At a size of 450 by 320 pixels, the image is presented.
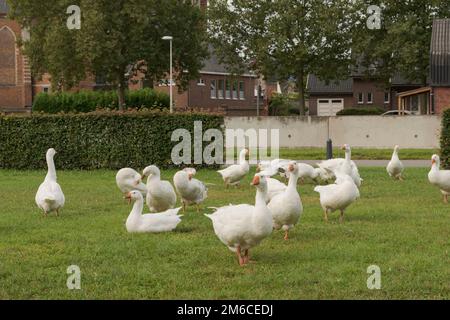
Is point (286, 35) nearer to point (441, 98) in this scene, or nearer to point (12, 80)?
point (441, 98)

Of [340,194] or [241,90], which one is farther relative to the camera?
[241,90]

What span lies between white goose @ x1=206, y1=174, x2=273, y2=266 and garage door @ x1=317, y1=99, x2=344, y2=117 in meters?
74.8

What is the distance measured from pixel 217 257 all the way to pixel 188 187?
4554mm

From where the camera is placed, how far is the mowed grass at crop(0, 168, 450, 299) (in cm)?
870

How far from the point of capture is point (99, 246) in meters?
11.5

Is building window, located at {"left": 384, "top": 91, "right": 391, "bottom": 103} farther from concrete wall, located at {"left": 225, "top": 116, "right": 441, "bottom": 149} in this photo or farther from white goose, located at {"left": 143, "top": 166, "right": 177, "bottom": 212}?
white goose, located at {"left": 143, "top": 166, "right": 177, "bottom": 212}

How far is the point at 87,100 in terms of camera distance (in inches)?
2424

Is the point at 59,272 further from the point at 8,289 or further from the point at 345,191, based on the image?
the point at 345,191

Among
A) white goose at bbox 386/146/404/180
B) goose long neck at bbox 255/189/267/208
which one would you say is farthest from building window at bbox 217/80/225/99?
goose long neck at bbox 255/189/267/208

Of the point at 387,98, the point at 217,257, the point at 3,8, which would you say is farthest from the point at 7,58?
the point at 217,257

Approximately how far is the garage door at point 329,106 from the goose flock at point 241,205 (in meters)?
65.8

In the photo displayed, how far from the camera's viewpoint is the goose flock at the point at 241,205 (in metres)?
9.94
